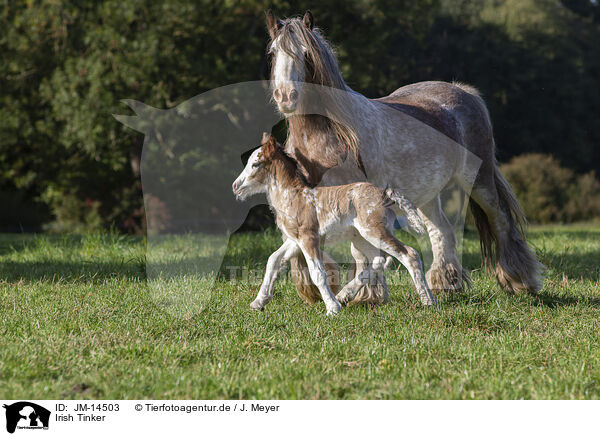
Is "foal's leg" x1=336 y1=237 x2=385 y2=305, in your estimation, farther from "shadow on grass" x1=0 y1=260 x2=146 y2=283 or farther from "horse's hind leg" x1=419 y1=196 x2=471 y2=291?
"shadow on grass" x1=0 y1=260 x2=146 y2=283

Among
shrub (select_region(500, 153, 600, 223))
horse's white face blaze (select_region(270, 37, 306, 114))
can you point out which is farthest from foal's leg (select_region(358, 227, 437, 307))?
shrub (select_region(500, 153, 600, 223))

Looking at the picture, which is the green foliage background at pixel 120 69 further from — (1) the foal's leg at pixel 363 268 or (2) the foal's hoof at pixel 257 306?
(2) the foal's hoof at pixel 257 306

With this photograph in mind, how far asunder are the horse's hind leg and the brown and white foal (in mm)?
1516

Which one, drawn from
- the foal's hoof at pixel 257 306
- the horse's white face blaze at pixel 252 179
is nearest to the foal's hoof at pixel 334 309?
the foal's hoof at pixel 257 306

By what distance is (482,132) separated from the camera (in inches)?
266

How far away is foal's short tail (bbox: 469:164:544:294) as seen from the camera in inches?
253

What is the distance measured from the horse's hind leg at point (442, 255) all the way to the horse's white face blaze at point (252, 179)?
7.53 ft
